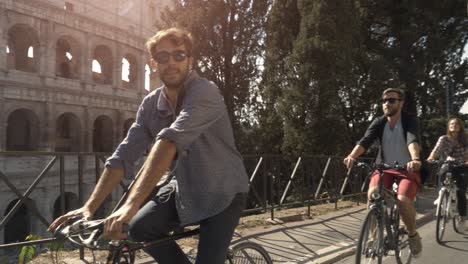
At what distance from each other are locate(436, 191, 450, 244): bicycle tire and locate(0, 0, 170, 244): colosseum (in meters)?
17.2

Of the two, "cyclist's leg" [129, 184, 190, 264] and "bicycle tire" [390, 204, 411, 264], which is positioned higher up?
"cyclist's leg" [129, 184, 190, 264]

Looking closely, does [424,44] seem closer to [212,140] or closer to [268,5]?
[268,5]

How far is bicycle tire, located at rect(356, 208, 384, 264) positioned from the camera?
3998 millimetres

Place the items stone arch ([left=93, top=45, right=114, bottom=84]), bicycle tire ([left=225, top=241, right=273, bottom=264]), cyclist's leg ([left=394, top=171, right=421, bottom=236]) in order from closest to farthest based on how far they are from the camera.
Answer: bicycle tire ([left=225, top=241, right=273, bottom=264]) < cyclist's leg ([left=394, top=171, right=421, bottom=236]) < stone arch ([left=93, top=45, right=114, bottom=84])

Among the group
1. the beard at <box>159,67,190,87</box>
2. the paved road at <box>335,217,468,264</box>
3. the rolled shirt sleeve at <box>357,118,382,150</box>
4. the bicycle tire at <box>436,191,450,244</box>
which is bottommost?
the paved road at <box>335,217,468,264</box>

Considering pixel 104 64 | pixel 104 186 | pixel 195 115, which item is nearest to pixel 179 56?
pixel 195 115

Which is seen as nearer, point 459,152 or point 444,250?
point 444,250

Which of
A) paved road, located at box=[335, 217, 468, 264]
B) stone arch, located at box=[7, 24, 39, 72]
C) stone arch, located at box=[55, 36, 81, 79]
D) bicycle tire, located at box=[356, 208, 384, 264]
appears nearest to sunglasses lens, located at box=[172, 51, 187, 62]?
bicycle tire, located at box=[356, 208, 384, 264]

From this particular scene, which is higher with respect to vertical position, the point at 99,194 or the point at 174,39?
the point at 174,39

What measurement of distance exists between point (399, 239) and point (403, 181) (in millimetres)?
610

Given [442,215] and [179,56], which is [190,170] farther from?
[442,215]

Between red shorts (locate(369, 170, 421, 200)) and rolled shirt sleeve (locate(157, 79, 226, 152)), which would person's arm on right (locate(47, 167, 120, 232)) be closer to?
rolled shirt sleeve (locate(157, 79, 226, 152))

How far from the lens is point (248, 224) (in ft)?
26.4

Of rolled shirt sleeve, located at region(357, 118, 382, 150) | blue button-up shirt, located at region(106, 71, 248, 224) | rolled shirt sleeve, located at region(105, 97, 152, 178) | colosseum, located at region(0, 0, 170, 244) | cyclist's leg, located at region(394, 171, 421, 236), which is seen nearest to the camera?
blue button-up shirt, located at region(106, 71, 248, 224)
